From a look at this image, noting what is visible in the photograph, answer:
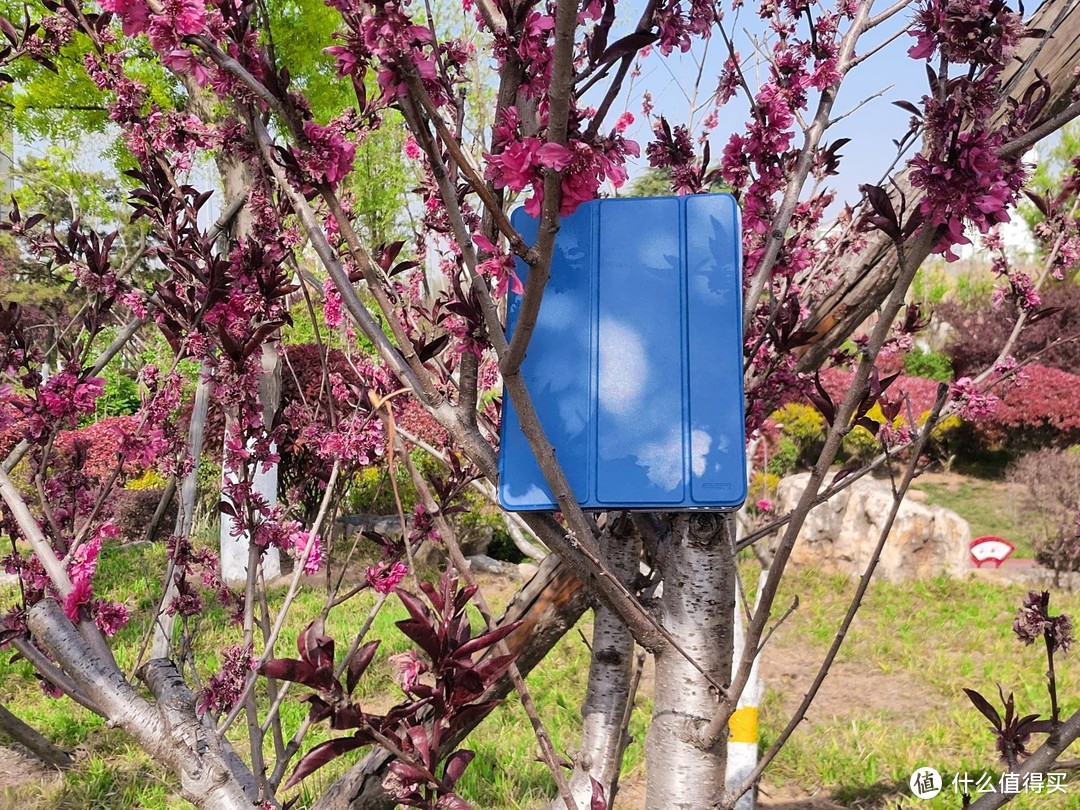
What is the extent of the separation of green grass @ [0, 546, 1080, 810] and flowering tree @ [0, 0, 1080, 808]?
5.68 ft

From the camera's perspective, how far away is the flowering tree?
2.64 ft

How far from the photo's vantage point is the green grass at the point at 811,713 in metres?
3.38

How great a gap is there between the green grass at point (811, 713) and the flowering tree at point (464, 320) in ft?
5.68

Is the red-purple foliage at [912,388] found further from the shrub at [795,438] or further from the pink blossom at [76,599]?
the pink blossom at [76,599]

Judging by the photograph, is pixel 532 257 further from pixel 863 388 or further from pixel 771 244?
pixel 771 244

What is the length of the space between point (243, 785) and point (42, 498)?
93cm

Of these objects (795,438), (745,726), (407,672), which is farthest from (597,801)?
(795,438)

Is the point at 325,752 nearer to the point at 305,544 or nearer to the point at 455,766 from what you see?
the point at 455,766

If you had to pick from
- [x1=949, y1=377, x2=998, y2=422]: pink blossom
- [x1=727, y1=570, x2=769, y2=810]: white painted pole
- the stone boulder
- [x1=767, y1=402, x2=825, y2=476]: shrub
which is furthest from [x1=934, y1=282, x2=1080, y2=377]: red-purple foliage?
[x1=727, y1=570, x2=769, y2=810]: white painted pole

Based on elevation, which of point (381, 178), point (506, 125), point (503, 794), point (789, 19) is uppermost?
point (381, 178)

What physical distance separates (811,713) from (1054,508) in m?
4.05

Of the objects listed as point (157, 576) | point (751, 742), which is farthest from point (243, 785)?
point (157, 576)

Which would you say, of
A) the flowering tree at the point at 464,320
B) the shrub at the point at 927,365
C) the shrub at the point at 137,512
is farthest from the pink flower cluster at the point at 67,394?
the shrub at the point at 927,365

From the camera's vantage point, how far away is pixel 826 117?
4.87 ft
